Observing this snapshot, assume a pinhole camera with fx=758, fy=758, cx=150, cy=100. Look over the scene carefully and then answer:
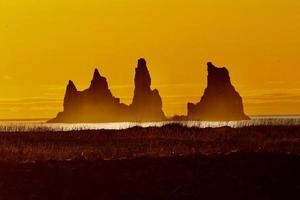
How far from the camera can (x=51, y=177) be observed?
113 feet

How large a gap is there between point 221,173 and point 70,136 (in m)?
45.7

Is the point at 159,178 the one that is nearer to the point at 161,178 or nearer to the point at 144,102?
the point at 161,178

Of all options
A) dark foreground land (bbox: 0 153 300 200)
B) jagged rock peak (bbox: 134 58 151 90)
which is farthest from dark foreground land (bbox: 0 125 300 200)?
jagged rock peak (bbox: 134 58 151 90)

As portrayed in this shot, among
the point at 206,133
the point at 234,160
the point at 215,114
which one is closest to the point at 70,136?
the point at 206,133

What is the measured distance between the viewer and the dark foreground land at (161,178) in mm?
30375

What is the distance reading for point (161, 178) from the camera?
3328cm

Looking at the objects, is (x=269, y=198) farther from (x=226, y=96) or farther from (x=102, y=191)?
(x=226, y=96)

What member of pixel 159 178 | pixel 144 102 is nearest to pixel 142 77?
pixel 144 102

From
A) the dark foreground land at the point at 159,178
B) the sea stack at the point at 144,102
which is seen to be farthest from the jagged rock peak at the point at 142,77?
the dark foreground land at the point at 159,178

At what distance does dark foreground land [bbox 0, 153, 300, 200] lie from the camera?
99.7ft

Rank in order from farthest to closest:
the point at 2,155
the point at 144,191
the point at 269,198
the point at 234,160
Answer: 1. the point at 2,155
2. the point at 234,160
3. the point at 144,191
4. the point at 269,198

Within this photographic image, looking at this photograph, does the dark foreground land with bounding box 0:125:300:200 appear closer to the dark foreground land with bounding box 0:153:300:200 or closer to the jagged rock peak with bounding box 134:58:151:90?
the dark foreground land with bounding box 0:153:300:200

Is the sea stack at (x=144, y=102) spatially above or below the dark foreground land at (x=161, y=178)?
above

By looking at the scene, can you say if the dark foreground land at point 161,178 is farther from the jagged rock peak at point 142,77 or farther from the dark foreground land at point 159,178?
the jagged rock peak at point 142,77
